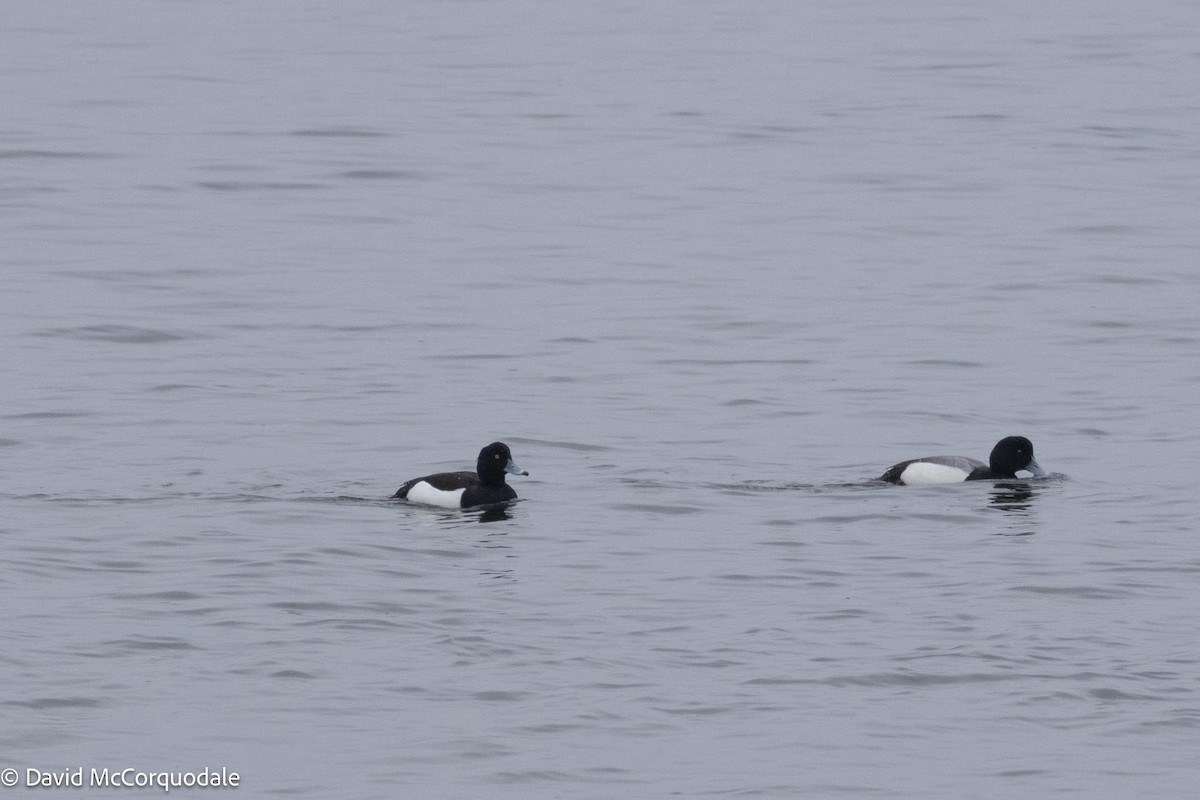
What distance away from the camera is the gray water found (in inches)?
396

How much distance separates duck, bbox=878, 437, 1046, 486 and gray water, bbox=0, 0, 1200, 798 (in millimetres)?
156

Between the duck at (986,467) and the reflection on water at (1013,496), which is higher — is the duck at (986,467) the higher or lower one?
the higher one

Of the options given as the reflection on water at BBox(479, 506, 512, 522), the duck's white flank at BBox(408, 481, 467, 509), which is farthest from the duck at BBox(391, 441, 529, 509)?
the reflection on water at BBox(479, 506, 512, 522)

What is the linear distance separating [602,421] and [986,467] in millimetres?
3386

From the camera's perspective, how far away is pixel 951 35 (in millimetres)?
49188

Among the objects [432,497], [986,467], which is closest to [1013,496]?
[986,467]

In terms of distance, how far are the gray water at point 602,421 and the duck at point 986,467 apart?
156 millimetres

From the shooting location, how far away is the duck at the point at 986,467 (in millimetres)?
16359

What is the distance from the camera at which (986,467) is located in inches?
674

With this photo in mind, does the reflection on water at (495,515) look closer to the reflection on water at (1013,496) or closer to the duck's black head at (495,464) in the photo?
the duck's black head at (495,464)

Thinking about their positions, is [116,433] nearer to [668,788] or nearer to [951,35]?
[668,788]

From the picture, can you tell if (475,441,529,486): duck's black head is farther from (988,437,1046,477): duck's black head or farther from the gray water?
(988,437,1046,477): duck's black head

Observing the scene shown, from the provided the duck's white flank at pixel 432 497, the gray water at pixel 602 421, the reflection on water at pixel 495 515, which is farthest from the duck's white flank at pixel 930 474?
the duck's white flank at pixel 432 497

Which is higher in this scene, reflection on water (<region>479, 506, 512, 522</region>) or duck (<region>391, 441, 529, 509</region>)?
duck (<region>391, 441, 529, 509</region>)
